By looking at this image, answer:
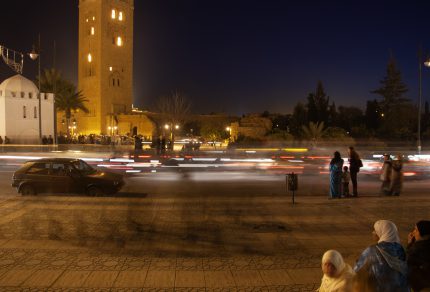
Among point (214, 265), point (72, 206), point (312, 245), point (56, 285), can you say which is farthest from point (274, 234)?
point (72, 206)

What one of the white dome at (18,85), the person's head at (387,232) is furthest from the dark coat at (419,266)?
the white dome at (18,85)

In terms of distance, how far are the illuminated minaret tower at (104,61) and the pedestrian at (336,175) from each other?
6947 centimetres

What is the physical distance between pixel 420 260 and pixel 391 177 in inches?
410

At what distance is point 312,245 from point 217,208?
168 inches

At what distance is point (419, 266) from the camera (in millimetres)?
4324

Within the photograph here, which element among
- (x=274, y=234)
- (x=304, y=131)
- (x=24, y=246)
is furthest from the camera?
(x=304, y=131)

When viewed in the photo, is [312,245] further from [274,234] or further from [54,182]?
[54,182]

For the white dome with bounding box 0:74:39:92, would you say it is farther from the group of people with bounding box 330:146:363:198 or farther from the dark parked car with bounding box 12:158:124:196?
the group of people with bounding box 330:146:363:198

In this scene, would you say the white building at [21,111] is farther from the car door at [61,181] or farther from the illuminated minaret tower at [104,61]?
the car door at [61,181]

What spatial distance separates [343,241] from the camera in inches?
345

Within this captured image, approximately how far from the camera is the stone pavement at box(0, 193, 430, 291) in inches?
257

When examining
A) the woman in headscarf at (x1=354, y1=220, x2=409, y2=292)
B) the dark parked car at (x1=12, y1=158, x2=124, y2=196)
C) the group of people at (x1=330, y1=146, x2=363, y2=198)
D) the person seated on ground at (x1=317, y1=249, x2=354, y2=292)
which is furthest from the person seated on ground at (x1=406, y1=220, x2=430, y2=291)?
the dark parked car at (x1=12, y1=158, x2=124, y2=196)

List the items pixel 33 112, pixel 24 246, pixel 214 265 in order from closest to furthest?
pixel 214 265, pixel 24 246, pixel 33 112

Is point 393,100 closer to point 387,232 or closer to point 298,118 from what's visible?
point 298,118
